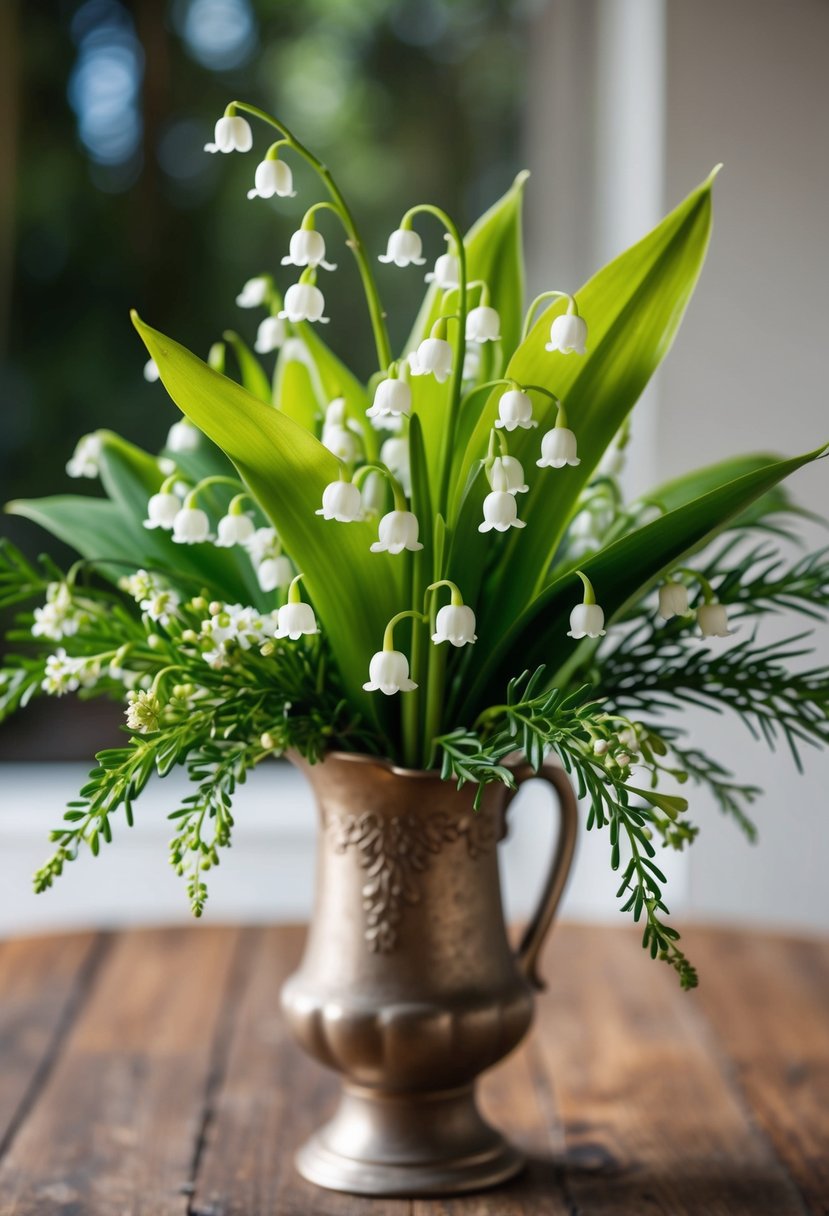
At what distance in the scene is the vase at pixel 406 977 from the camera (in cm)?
69

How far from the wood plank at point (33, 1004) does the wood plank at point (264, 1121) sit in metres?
0.13

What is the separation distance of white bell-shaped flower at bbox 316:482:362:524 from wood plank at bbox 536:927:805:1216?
0.41 metres

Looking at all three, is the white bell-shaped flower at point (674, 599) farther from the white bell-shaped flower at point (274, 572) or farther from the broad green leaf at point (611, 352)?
the white bell-shaped flower at point (274, 572)

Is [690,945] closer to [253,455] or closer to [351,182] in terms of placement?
[253,455]

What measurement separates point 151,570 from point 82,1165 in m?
0.35

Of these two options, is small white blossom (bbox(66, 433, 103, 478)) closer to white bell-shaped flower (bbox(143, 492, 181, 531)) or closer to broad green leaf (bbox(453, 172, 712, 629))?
white bell-shaped flower (bbox(143, 492, 181, 531))

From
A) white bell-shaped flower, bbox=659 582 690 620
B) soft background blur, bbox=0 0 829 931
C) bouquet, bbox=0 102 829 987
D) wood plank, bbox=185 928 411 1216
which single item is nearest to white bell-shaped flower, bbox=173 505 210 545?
bouquet, bbox=0 102 829 987

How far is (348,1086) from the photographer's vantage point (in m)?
0.74

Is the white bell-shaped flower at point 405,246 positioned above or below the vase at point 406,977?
above

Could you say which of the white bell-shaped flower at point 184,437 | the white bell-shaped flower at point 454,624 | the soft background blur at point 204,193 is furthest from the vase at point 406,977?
the soft background blur at point 204,193

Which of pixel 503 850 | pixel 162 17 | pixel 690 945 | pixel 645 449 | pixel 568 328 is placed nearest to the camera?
pixel 568 328

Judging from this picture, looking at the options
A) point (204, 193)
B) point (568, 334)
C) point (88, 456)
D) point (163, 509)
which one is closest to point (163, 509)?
point (163, 509)

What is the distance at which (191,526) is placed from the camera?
668 millimetres

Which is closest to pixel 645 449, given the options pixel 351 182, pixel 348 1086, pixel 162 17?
pixel 351 182
